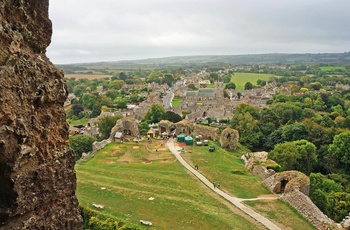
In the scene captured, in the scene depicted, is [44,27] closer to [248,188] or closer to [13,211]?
[13,211]

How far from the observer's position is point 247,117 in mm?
74125

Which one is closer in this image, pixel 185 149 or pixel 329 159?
pixel 185 149

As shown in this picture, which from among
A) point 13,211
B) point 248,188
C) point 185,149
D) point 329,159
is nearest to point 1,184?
point 13,211

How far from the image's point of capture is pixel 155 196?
30.7 metres

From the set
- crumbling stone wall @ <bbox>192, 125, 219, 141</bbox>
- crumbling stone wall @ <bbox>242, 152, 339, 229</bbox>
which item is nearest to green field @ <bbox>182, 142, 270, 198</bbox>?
crumbling stone wall @ <bbox>242, 152, 339, 229</bbox>

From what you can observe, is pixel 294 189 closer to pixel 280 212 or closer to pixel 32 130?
pixel 280 212

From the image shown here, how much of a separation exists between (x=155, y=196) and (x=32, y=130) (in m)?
21.3

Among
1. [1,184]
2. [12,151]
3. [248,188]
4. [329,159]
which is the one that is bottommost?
[329,159]

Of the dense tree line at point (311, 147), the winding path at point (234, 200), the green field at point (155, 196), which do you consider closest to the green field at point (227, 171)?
the winding path at point (234, 200)

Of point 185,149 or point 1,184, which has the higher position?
point 1,184

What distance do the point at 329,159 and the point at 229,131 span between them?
20144 millimetres

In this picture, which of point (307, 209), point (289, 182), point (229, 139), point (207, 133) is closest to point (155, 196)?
point (307, 209)

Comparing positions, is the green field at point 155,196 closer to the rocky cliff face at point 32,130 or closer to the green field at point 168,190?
the green field at point 168,190

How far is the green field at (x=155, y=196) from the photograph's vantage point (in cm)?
2658
